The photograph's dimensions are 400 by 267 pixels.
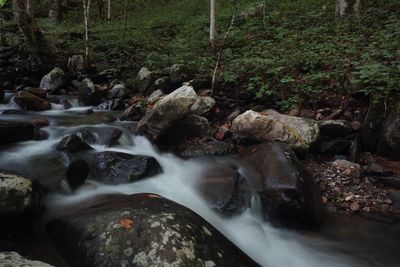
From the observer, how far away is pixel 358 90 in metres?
6.45

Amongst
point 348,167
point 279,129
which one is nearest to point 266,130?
point 279,129

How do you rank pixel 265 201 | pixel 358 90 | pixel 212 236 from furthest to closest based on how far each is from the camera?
pixel 358 90, pixel 265 201, pixel 212 236

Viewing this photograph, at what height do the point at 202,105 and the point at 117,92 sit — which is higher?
the point at 202,105

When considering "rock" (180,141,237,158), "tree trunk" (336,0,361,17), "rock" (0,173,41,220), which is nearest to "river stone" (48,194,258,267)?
"rock" (0,173,41,220)

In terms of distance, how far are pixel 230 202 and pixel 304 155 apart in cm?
181

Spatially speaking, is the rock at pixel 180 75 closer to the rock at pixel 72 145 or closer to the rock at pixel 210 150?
the rock at pixel 210 150

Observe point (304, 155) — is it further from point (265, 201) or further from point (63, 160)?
point (63, 160)

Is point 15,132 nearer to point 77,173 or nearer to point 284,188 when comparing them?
point 77,173

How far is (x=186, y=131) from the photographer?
669cm

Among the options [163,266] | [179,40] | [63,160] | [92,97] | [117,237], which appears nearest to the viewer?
[163,266]

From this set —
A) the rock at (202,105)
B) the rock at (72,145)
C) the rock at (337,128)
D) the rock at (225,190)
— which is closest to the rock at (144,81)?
the rock at (202,105)

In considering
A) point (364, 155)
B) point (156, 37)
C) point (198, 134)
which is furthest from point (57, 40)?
point (364, 155)

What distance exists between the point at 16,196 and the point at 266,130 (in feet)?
12.9

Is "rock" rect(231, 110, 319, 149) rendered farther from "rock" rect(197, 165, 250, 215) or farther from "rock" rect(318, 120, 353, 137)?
"rock" rect(197, 165, 250, 215)
